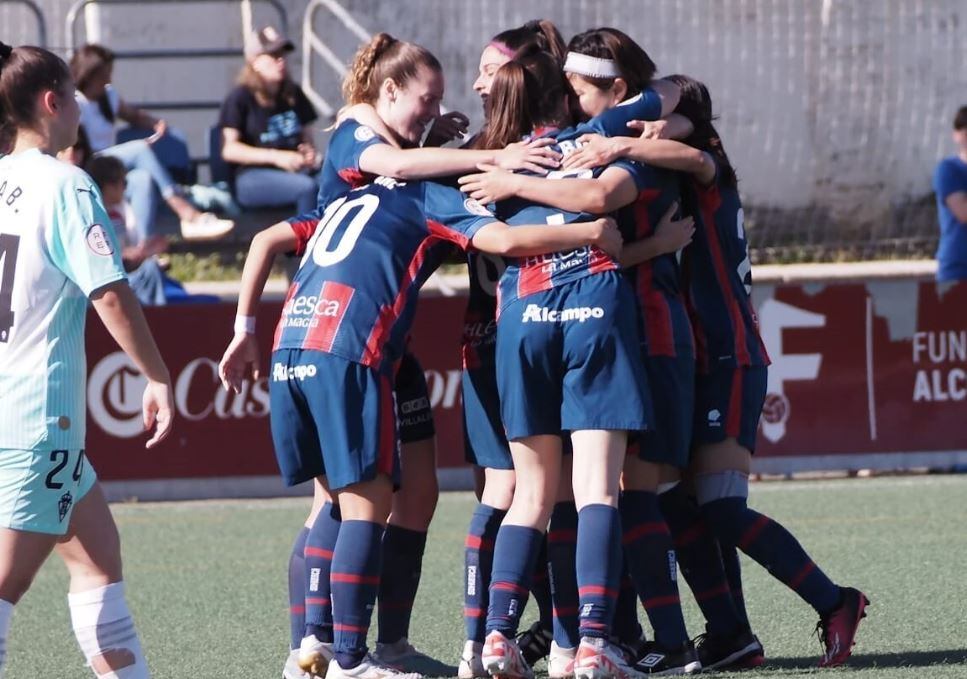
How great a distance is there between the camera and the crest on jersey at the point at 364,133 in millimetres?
5164

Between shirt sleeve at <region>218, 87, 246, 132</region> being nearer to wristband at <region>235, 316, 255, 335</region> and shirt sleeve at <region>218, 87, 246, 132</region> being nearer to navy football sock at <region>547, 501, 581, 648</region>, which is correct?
wristband at <region>235, 316, 255, 335</region>

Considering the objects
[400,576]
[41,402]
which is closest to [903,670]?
[400,576]

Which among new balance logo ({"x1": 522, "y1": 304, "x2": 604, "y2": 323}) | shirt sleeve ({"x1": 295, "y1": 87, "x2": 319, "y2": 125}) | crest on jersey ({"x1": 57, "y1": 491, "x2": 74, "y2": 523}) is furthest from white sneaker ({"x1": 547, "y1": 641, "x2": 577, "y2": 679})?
shirt sleeve ({"x1": 295, "y1": 87, "x2": 319, "y2": 125})

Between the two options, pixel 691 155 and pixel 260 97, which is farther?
pixel 260 97

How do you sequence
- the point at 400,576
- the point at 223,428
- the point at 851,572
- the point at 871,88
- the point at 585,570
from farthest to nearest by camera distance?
the point at 871,88
the point at 223,428
the point at 851,572
the point at 400,576
the point at 585,570

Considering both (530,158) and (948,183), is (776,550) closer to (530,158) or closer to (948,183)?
(530,158)

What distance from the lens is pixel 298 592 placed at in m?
5.30

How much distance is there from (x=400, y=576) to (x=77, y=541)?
1.31 metres

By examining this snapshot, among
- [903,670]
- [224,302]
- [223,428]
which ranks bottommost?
[223,428]

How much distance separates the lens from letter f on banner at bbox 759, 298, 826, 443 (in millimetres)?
10289

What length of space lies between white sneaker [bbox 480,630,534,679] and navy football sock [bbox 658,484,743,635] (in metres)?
0.76

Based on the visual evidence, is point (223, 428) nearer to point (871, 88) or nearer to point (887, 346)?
point (887, 346)

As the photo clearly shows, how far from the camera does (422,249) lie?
5.08m

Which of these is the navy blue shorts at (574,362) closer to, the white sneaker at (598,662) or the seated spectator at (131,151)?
the white sneaker at (598,662)
